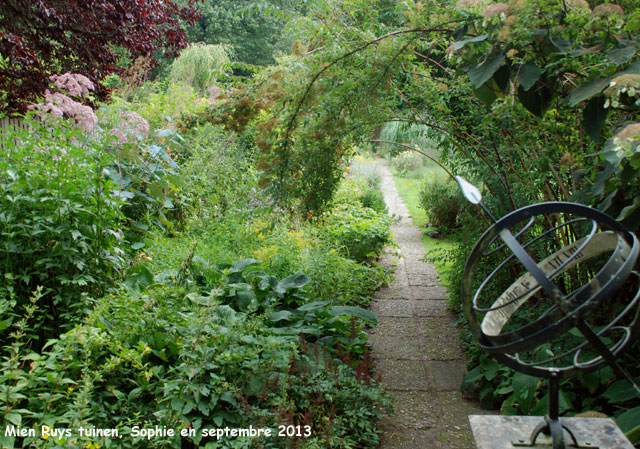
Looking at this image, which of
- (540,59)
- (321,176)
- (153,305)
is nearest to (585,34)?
(540,59)

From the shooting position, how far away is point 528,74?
1953 millimetres

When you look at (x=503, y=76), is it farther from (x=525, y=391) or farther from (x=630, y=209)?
(x=525, y=391)

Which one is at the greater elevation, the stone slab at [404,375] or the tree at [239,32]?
the tree at [239,32]

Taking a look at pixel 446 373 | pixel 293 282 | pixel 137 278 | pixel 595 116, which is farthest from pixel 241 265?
pixel 595 116

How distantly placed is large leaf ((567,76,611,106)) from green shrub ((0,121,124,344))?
250 centimetres

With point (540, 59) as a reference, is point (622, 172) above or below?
below

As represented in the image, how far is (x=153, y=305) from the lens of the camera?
273 centimetres

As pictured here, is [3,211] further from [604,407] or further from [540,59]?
[604,407]

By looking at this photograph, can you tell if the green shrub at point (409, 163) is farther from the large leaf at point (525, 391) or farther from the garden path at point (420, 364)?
the large leaf at point (525, 391)

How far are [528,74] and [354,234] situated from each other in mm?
3856

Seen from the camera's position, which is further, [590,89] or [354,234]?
[354,234]

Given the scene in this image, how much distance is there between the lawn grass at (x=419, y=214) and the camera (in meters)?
5.85

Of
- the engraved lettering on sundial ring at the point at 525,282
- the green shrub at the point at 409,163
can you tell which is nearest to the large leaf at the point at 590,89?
the engraved lettering on sundial ring at the point at 525,282

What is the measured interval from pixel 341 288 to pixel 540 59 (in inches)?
110
